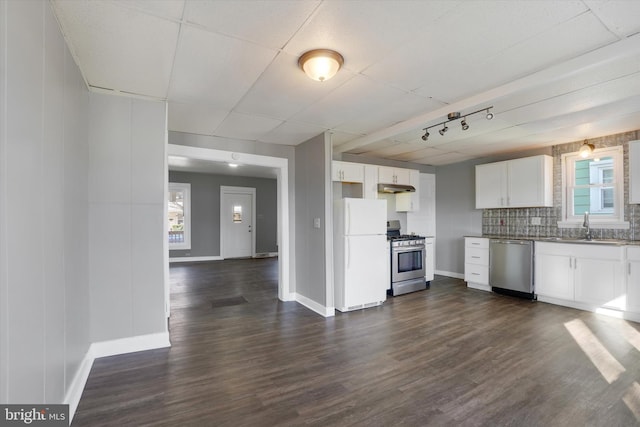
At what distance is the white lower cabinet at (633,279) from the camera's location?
349 centimetres

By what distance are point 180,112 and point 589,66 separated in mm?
3510

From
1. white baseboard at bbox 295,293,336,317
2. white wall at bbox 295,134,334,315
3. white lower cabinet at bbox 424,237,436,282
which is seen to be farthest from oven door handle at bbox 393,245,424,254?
white baseboard at bbox 295,293,336,317

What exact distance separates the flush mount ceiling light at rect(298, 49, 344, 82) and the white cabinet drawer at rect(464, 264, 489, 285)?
433 cm

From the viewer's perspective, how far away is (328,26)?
1793 mm

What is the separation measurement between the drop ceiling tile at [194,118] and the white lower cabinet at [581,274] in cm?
473

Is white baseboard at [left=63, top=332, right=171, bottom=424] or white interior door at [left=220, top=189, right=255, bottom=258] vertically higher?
white interior door at [left=220, top=189, right=255, bottom=258]

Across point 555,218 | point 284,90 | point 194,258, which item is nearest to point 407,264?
point 555,218

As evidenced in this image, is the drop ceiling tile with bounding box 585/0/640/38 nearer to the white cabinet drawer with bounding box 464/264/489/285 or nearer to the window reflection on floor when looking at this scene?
the window reflection on floor

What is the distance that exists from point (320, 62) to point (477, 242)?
4335 mm

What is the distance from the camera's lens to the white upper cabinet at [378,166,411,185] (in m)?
5.20

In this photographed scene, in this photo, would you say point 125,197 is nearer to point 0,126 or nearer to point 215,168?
point 0,126

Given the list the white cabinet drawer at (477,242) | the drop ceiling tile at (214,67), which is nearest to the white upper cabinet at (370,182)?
the white cabinet drawer at (477,242)

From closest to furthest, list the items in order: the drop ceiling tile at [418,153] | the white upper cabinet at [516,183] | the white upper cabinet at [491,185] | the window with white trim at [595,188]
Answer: the window with white trim at [595,188], the white upper cabinet at [516,183], the drop ceiling tile at [418,153], the white upper cabinet at [491,185]

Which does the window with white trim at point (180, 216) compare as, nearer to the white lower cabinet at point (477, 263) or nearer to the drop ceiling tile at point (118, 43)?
the drop ceiling tile at point (118, 43)
